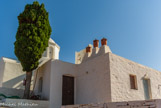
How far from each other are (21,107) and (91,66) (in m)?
4.92

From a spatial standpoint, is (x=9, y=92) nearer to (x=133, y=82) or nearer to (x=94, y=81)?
(x=94, y=81)

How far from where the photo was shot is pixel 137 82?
10.8 metres

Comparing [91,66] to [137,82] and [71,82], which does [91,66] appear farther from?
[137,82]

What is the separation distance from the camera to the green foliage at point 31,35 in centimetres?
1045

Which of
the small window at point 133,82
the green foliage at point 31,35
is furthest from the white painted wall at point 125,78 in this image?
the green foliage at point 31,35

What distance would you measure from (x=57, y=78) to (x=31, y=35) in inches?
130

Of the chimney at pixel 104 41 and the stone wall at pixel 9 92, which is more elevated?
the chimney at pixel 104 41

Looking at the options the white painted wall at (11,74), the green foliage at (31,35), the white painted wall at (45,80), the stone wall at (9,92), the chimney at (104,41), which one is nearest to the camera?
the green foliage at (31,35)

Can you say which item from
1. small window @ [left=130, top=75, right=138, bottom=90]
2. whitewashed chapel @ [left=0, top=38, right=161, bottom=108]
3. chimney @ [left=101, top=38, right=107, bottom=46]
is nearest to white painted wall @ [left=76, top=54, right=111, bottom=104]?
whitewashed chapel @ [left=0, top=38, right=161, bottom=108]

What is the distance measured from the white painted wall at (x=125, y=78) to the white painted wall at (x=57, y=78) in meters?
3.36

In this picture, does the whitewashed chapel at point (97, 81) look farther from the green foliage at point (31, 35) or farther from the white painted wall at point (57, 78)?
the green foliage at point (31, 35)

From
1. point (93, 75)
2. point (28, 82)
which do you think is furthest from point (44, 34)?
point (93, 75)

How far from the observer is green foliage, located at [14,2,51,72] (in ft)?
34.3

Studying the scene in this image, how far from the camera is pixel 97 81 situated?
10227mm
